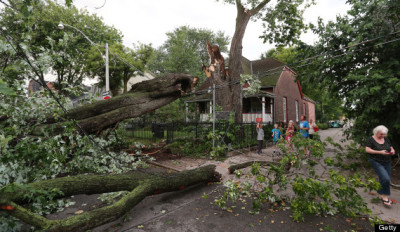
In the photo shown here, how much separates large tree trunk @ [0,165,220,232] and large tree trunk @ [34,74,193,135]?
1229 millimetres

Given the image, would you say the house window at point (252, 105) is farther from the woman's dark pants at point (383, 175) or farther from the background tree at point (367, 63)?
the woman's dark pants at point (383, 175)

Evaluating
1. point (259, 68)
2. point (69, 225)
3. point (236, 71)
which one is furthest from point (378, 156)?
point (259, 68)

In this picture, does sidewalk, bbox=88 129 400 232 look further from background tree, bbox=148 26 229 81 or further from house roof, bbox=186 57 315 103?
background tree, bbox=148 26 229 81

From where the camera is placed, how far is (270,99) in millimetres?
19203

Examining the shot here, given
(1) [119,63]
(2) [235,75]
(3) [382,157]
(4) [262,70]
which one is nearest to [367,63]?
(3) [382,157]

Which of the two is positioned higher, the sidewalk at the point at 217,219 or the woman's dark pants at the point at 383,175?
A: the woman's dark pants at the point at 383,175

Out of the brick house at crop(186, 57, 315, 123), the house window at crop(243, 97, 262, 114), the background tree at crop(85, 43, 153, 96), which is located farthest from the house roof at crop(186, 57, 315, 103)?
the background tree at crop(85, 43, 153, 96)

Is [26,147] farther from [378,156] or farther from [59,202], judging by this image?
[378,156]

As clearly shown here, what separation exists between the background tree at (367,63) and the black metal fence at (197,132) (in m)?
3.90

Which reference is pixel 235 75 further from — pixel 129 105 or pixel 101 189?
pixel 101 189

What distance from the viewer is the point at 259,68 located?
2362 cm

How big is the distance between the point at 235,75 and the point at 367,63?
5551mm

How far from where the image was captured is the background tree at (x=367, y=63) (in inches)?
210

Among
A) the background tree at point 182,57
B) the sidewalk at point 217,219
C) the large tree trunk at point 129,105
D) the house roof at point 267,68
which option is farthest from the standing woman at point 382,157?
the house roof at point 267,68
